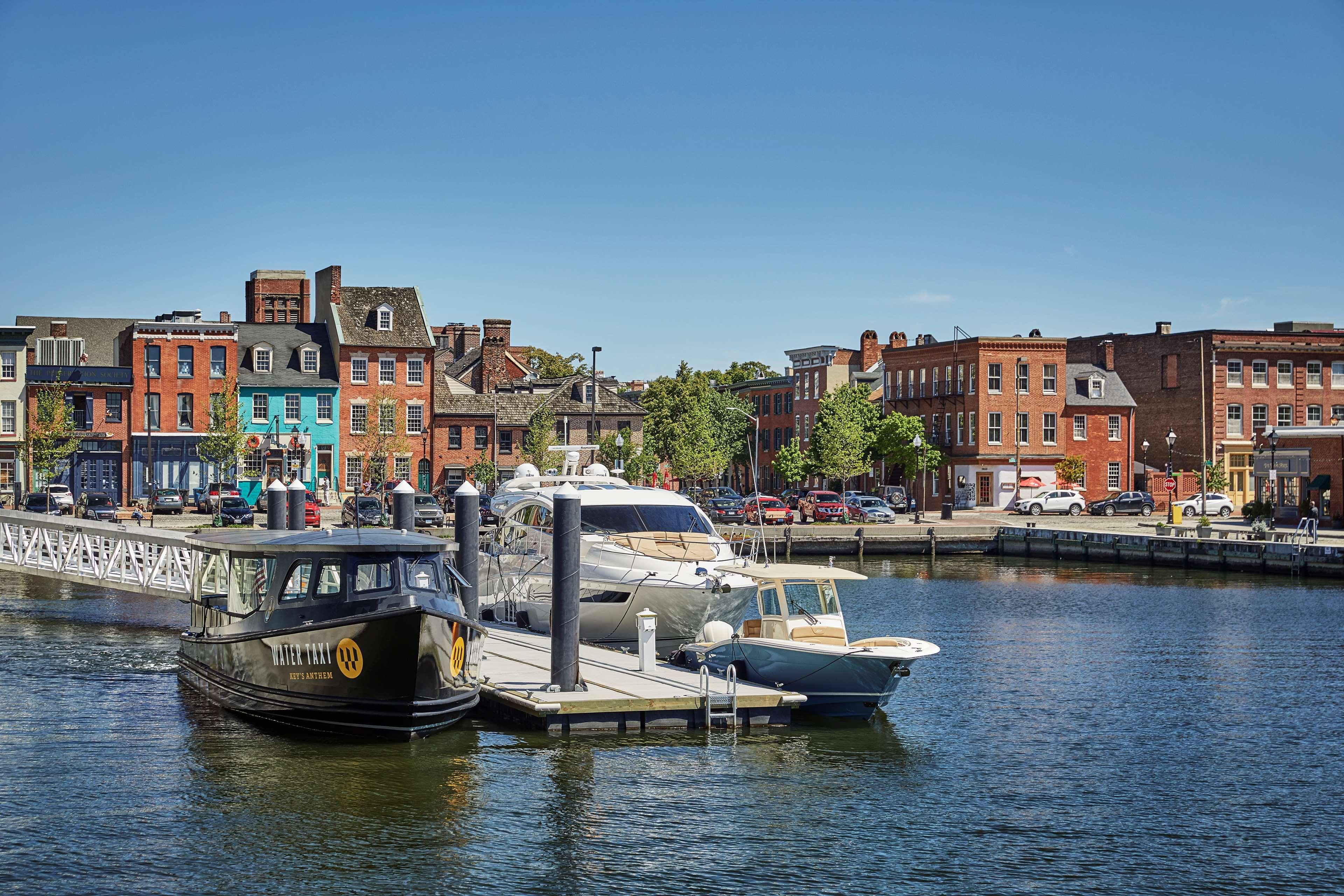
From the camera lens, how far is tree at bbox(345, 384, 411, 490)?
283 ft

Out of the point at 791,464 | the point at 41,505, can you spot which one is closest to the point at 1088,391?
the point at 791,464

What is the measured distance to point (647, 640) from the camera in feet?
91.6

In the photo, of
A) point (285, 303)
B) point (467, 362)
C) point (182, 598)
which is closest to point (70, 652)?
point (182, 598)

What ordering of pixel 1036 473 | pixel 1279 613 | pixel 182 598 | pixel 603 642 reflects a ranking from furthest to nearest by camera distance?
pixel 1036 473
pixel 1279 613
pixel 182 598
pixel 603 642

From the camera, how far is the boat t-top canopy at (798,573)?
1133 inches

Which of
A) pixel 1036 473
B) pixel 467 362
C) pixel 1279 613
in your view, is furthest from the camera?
pixel 467 362

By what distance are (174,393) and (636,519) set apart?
190ft

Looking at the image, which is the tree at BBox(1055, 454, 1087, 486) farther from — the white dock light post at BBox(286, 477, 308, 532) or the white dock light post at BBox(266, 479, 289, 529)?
the white dock light post at BBox(266, 479, 289, 529)

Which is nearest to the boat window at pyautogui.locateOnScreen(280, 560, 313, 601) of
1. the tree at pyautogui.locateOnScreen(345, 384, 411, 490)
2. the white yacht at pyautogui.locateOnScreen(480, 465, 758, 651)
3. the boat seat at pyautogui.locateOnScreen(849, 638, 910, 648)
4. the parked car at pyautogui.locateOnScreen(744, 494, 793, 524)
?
the white yacht at pyautogui.locateOnScreen(480, 465, 758, 651)

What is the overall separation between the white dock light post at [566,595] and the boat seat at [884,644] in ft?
17.2

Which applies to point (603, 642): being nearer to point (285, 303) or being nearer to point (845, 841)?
point (845, 841)

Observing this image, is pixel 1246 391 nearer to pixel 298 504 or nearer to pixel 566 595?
pixel 298 504

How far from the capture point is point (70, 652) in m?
35.0

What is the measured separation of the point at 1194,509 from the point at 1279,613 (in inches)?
1743
